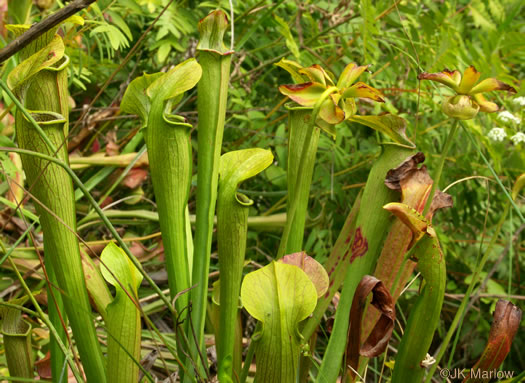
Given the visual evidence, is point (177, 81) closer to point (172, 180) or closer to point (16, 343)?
point (172, 180)

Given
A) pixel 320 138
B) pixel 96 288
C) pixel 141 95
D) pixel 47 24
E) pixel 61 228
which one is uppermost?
pixel 47 24

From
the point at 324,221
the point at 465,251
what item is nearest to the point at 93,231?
the point at 324,221

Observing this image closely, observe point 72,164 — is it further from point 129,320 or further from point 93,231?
point 129,320

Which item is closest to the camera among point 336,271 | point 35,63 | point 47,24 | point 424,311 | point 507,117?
point 47,24

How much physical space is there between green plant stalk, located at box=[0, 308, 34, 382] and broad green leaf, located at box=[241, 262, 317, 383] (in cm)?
35

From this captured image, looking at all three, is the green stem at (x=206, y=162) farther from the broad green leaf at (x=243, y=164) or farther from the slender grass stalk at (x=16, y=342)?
the slender grass stalk at (x=16, y=342)

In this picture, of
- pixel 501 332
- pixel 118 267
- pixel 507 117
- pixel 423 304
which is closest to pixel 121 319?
pixel 118 267

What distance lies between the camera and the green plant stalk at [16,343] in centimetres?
74

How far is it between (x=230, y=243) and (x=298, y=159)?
0.16 metres

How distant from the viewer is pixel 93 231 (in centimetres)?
155

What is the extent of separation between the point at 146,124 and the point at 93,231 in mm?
929

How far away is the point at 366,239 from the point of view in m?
0.76

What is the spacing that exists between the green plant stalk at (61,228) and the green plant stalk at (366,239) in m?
0.30

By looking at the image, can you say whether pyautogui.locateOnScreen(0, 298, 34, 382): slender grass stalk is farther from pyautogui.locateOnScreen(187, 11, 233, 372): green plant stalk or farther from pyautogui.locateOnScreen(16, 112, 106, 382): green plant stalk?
pyautogui.locateOnScreen(187, 11, 233, 372): green plant stalk
